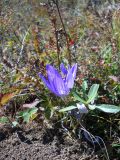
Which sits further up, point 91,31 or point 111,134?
point 91,31

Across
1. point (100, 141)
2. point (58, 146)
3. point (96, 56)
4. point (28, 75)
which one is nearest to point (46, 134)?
point (58, 146)

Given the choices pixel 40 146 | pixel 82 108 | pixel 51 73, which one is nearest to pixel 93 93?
pixel 82 108

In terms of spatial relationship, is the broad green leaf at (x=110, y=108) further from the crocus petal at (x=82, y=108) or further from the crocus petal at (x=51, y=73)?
the crocus petal at (x=51, y=73)

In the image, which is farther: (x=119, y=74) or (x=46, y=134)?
(x=119, y=74)

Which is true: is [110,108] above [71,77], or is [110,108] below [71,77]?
below

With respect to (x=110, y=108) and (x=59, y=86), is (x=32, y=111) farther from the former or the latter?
(x=110, y=108)

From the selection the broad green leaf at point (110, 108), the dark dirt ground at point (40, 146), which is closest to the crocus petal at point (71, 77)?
the broad green leaf at point (110, 108)

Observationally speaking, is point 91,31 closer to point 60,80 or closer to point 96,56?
point 96,56

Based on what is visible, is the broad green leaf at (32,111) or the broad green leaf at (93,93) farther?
the broad green leaf at (32,111)
